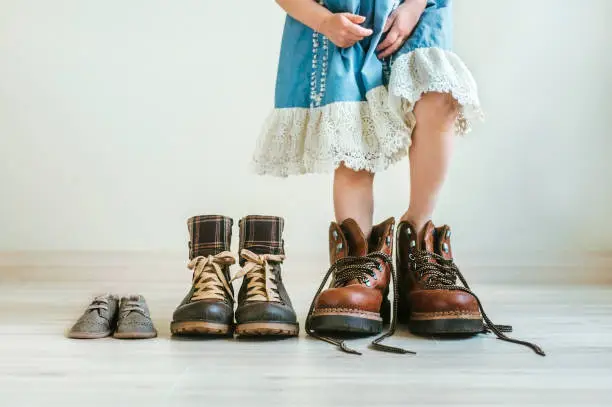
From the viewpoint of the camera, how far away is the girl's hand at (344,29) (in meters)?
1.11

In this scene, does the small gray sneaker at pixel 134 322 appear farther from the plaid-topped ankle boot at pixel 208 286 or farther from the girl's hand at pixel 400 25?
the girl's hand at pixel 400 25

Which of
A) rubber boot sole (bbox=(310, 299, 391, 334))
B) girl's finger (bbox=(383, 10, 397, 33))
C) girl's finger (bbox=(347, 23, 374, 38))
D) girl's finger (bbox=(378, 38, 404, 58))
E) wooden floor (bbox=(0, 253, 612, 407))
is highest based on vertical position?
girl's finger (bbox=(383, 10, 397, 33))

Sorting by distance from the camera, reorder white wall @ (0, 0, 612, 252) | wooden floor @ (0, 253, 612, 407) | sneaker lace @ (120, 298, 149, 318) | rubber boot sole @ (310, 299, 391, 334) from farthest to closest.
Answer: white wall @ (0, 0, 612, 252)
sneaker lace @ (120, 298, 149, 318)
rubber boot sole @ (310, 299, 391, 334)
wooden floor @ (0, 253, 612, 407)

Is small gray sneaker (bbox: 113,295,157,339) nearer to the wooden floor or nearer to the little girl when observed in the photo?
the wooden floor

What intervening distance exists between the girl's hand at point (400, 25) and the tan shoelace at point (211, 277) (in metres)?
0.43

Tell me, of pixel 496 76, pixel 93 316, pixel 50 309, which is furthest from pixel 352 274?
pixel 496 76

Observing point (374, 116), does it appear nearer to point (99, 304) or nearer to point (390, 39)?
point (390, 39)

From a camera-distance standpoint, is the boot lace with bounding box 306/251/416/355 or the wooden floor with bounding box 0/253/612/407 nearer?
the wooden floor with bounding box 0/253/612/407

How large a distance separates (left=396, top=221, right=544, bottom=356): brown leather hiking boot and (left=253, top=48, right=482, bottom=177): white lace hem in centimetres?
14

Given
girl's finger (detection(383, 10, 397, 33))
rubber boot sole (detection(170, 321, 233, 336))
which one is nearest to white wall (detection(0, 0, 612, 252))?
girl's finger (detection(383, 10, 397, 33))

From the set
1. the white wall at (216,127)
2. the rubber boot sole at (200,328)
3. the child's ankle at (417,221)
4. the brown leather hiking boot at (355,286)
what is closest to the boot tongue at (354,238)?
the brown leather hiking boot at (355,286)

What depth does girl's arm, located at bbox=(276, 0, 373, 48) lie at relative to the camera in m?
1.11

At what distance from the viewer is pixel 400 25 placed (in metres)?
1.15

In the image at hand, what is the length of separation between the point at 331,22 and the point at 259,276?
1.40ft
